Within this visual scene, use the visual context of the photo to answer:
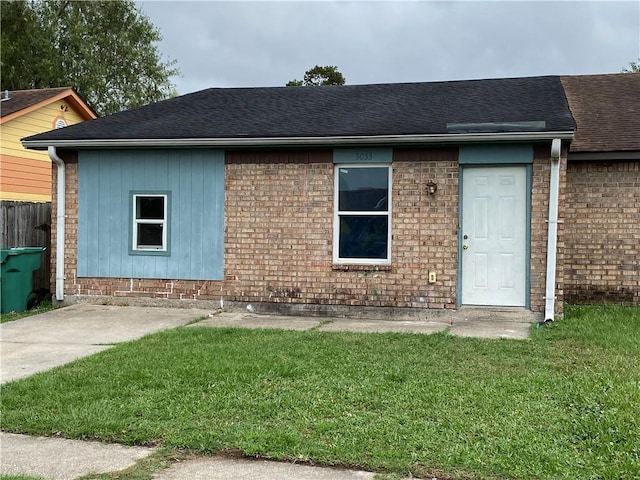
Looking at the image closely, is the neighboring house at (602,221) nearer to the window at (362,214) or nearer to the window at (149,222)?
the window at (362,214)

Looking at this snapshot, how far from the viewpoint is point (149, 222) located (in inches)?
446

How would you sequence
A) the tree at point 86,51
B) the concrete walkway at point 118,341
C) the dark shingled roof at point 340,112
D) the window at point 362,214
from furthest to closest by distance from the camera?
1. the tree at point 86,51
2. the window at point 362,214
3. the dark shingled roof at point 340,112
4. the concrete walkway at point 118,341

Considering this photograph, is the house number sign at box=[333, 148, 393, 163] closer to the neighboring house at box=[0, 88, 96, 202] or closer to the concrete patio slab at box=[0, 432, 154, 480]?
the concrete patio slab at box=[0, 432, 154, 480]

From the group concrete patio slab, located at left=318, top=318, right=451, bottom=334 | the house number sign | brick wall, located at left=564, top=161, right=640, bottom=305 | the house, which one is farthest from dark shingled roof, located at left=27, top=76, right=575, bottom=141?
concrete patio slab, located at left=318, top=318, right=451, bottom=334

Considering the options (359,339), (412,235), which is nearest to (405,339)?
(359,339)

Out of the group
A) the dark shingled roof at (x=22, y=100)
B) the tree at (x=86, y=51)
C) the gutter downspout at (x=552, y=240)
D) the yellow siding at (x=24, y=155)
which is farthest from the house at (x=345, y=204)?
the tree at (x=86, y=51)

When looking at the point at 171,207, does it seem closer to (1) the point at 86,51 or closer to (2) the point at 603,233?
(2) the point at 603,233

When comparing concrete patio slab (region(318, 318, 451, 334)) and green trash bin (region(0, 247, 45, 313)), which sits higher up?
A: green trash bin (region(0, 247, 45, 313))

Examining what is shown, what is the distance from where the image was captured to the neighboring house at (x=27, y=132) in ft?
61.0

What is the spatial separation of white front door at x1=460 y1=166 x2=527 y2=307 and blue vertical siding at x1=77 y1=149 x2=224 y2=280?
154 inches

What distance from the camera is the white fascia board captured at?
953 centimetres

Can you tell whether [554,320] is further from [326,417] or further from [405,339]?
[326,417]

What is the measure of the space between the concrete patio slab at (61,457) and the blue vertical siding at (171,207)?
6161mm

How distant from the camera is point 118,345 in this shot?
27.0 ft
